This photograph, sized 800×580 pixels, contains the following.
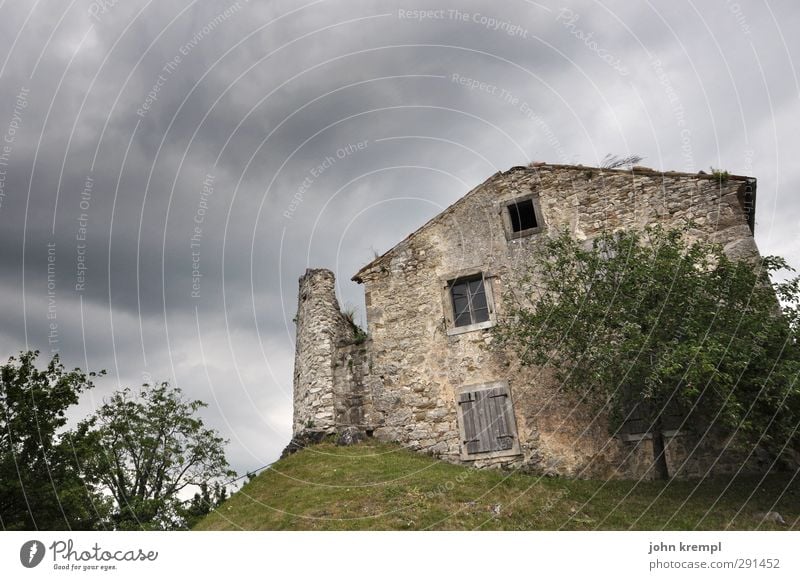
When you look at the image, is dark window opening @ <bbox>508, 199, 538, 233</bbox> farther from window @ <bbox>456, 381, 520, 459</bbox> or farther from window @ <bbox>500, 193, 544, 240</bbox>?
window @ <bbox>456, 381, 520, 459</bbox>

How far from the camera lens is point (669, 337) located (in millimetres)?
11711

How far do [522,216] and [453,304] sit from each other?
3.51 meters

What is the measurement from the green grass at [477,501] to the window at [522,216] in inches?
276

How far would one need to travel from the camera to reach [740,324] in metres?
11.3

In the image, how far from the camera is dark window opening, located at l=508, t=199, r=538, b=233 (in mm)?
16484

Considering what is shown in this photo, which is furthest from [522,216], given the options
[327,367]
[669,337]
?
[327,367]

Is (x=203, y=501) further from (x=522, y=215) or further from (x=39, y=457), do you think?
(x=522, y=215)

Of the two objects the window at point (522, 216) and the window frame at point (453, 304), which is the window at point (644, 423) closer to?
the window frame at point (453, 304)

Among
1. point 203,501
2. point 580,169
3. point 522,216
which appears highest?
point 580,169

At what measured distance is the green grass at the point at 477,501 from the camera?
34.1ft

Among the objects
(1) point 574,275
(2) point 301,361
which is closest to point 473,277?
(1) point 574,275

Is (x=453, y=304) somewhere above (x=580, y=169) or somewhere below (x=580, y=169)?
below

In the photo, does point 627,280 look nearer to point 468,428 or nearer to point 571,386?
point 571,386
